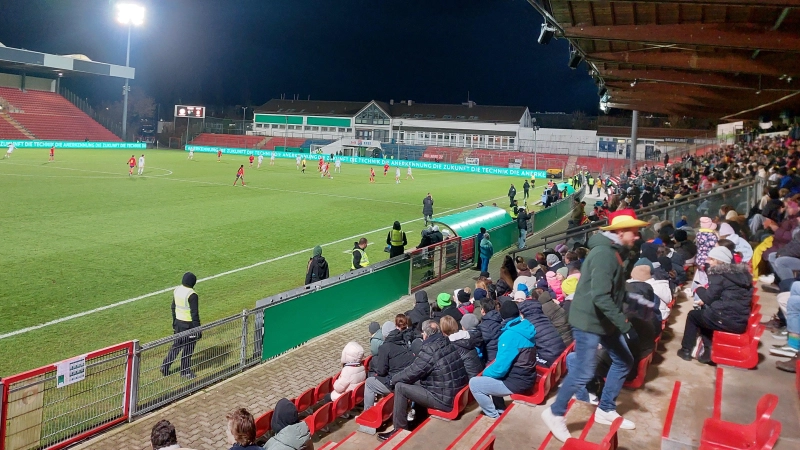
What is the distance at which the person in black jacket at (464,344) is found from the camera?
7.11 meters

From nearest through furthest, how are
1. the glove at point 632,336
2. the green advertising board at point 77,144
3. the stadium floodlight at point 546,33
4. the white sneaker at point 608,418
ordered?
the white sneaker at point 608,418
the glove at point 632,336
the stadium floodlight at point 546,33
the green advertising board at point 77,144

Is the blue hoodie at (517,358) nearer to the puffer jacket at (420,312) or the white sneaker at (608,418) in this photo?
the white sneaker at (608,418)

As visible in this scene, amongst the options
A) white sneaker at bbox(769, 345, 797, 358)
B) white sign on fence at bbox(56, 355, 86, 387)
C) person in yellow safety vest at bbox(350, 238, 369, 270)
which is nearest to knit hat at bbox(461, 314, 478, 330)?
white sneaker at bbox(769, 345, 797, 358)

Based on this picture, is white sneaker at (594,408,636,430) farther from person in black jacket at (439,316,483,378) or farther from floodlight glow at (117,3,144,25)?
floodlight glow at (117,3,144,25)

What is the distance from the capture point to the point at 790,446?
4840 mm

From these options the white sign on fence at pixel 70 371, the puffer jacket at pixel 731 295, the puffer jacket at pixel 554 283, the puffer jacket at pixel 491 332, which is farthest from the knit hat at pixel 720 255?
the white sign on fence at pixel 70 371

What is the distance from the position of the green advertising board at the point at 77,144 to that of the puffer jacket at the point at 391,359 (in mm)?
61787

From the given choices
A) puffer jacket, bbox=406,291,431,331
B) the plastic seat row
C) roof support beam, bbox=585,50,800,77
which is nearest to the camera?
the plastic seat row

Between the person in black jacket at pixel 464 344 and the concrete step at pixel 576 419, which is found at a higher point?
the person in black jacket at pixel 464 344

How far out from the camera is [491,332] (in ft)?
25.7

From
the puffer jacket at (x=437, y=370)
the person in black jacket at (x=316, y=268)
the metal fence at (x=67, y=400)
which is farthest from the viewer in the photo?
the person in black jacket at (x=316, y=268)

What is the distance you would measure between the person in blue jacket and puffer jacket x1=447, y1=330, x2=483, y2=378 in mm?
525

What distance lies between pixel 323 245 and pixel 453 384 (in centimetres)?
1500

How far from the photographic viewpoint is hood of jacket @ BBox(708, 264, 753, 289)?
652cm
